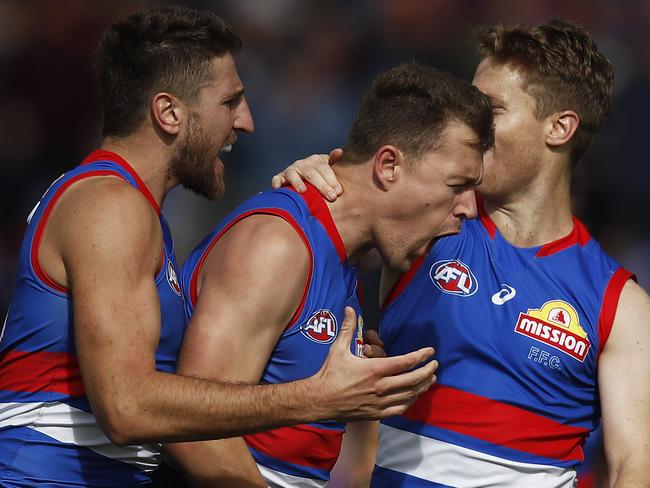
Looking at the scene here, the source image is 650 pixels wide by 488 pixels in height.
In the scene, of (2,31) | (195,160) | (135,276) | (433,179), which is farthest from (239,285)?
(2,31)

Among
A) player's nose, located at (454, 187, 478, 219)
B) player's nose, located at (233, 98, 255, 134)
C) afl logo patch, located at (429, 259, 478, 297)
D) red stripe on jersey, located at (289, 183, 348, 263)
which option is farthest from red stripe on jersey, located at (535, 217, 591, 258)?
player's nose, located at (233, 98, 255, 134)

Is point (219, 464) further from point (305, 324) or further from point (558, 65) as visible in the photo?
Answer: point (558, 65)

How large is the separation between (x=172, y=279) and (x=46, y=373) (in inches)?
20.8

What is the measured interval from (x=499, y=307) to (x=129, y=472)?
156 cm

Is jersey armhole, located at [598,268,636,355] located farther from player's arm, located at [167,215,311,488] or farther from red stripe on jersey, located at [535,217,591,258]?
player's arm, located at [167,215,311,488]

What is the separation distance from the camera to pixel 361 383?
321 centimetres

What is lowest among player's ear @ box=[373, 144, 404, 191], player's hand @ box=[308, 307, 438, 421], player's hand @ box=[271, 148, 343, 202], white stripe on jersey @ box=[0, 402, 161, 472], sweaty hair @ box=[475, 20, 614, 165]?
white stripe on jersey @ box=[0, 402, 161, 472]

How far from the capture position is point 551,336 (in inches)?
160

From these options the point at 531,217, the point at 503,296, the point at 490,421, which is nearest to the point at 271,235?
the point at 503,296

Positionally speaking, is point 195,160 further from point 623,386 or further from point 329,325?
point 623,386

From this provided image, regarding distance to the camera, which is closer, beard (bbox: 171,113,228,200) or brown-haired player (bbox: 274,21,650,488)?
beard (bbox: 171,113,228,200)

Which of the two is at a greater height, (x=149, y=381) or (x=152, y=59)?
(x=152, y=59)

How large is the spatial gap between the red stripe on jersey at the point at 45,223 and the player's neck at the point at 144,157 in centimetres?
26

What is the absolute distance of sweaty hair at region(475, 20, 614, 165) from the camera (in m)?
4.41
